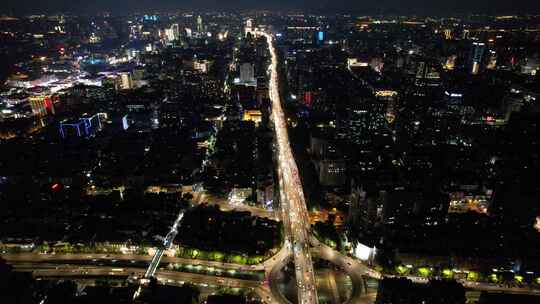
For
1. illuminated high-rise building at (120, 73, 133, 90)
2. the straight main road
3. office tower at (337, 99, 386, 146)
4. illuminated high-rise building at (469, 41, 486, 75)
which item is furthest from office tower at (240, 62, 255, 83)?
illuminated high-rise building at (469, 41, 486, 75)

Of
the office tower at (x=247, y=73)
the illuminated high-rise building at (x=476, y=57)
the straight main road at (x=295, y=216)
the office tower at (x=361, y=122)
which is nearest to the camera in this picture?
the straight main road at (x=295, y=216)

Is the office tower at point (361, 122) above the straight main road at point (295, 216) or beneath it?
above

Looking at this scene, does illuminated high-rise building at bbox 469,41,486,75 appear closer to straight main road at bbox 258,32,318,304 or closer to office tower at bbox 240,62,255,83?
office tower at bbox 240,62,255,83

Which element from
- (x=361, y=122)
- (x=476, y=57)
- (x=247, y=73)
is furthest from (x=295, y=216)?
(x=476, y=57)

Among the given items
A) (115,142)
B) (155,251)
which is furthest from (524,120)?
A: (115,142)

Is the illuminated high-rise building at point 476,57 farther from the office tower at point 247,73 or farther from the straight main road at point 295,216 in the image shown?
the straight main road at point 295,216

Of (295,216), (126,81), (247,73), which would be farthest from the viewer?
(247,73)

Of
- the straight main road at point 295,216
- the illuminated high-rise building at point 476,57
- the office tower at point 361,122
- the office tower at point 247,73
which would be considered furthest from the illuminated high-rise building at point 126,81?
the illuminated high-rise building at point 476,57

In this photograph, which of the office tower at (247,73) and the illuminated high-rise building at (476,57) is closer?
the office tower at (247,73)

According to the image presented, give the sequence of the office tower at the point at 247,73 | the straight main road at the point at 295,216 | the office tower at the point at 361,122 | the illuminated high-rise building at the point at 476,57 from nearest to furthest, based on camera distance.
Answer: the straight main road at the point at 295,216, the office tower at the point at 361,122, the office tower at the point at 247,73, the illuminated high-rise building at the point at 476,57

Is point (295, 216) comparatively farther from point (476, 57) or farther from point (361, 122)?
point (476, 57)

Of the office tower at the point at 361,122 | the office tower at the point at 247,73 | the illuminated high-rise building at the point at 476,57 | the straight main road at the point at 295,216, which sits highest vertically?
the illuminated high-rise building at the point at 476,57
